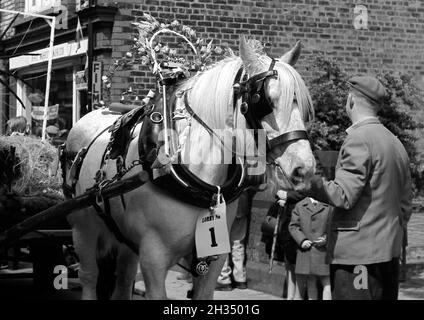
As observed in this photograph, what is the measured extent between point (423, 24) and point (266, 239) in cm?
856

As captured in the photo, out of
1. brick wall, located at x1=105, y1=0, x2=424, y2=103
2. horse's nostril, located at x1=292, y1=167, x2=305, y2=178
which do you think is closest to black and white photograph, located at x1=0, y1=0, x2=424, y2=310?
horse's nostril, located at x1=292, y1=167, x2=305, y2=178

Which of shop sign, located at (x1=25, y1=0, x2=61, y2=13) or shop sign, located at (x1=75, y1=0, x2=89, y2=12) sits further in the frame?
shop sign, located at (x1=25, y1=0, x2=61, y2=13)

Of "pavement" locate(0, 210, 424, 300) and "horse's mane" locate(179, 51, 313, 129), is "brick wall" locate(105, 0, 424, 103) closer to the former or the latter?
"pavement" locate(0, 210, 424, 300)

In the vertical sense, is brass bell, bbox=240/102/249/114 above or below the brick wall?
below

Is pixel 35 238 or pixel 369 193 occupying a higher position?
pixel 369 193

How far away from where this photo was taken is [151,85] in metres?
12.8

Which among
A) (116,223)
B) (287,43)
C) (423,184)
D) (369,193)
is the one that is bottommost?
(423,184)

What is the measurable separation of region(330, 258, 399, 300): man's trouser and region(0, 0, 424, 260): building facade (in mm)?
8615

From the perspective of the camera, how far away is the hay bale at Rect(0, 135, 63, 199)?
22.4ft

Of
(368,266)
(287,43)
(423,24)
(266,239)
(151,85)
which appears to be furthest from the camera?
(423,24)

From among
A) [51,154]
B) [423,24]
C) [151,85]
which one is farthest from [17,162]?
[423,24]

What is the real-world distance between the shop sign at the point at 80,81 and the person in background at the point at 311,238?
732 centimetres

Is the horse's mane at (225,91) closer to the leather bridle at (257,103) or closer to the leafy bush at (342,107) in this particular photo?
the leather bridle at (257,103)
